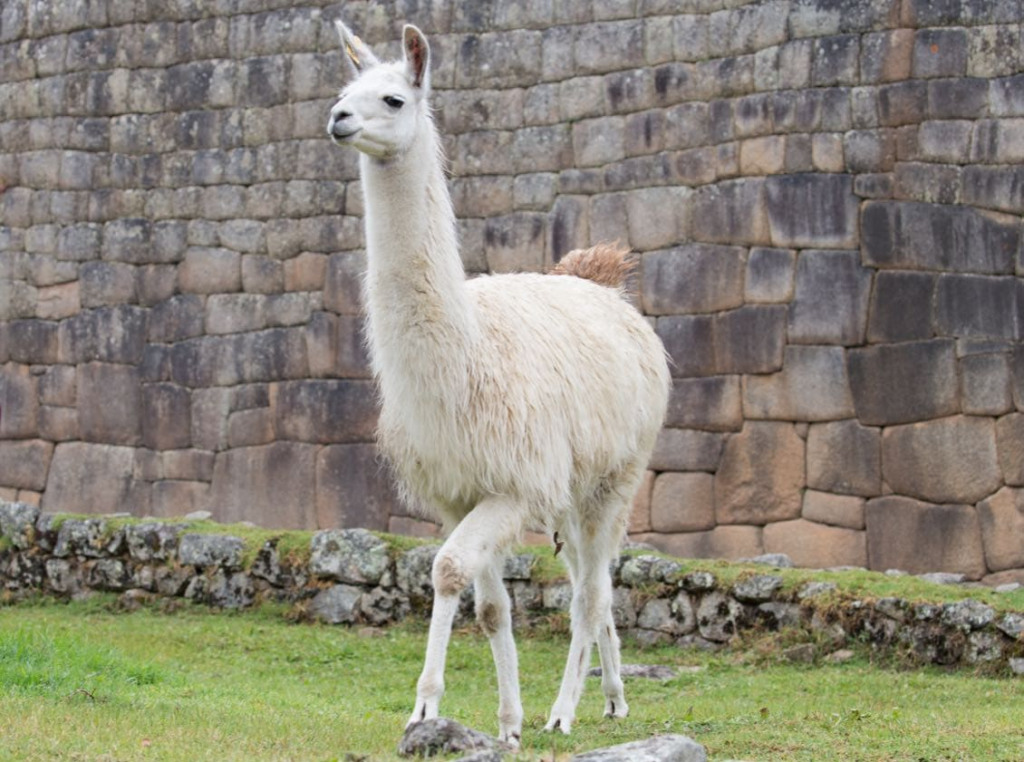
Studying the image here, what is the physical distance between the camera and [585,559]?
8.30 metres

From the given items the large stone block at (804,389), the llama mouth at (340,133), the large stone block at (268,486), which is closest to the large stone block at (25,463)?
the large stone block at (268,486)

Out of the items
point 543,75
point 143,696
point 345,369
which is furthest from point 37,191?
point 143,696

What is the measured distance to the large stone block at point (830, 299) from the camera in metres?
12.5

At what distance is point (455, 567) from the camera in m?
6.71

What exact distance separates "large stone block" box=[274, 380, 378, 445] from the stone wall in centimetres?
2

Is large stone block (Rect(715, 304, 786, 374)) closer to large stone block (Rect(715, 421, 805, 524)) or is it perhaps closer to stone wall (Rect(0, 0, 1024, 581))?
stone wall (Rect(0, 0, 1024, 581))

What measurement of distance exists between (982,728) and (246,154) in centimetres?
954

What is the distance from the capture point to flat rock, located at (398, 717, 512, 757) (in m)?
6.28

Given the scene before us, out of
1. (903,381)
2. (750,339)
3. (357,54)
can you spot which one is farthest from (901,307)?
(357,54)

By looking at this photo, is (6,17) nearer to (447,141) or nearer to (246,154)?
(246,154)

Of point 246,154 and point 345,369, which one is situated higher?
point 246,154

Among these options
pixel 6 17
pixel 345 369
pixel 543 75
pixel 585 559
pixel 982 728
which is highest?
pixel 6 17

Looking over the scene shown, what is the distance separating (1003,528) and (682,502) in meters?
2.45

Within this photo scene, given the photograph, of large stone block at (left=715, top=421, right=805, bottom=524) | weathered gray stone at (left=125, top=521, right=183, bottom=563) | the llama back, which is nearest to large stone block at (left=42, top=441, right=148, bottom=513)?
weathered gray stone at (left=125, top=521, right=183, bottom=563)
